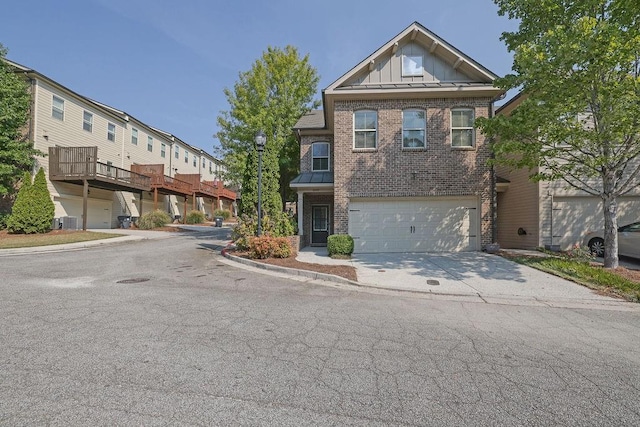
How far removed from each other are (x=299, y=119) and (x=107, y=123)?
16.0 metres

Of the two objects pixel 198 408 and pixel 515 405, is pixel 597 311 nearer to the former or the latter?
pixel 515 405

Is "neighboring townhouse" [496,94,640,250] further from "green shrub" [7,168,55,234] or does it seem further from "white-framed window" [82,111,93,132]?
"white-framed window" [82,111,93,132]

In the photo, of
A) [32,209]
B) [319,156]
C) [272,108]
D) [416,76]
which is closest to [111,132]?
[32,209]

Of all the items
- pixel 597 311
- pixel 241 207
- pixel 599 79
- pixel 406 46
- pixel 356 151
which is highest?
pixel 406 46

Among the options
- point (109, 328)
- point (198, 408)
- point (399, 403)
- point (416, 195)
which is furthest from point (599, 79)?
point (109, 328)

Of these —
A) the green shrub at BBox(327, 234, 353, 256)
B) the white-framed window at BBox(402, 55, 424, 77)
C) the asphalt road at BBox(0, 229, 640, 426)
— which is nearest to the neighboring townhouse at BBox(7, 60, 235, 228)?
the green shrub at BBox(327, 234, 353, 256)

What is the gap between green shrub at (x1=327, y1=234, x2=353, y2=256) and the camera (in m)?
11.1

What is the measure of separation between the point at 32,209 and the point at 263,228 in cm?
1319

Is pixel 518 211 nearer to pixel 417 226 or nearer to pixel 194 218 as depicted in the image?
pixel 417 226

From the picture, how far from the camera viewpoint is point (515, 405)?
2.64 m

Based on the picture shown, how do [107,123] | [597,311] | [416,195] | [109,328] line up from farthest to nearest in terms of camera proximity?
[107,123], [416,195], [597,311], [109,328]

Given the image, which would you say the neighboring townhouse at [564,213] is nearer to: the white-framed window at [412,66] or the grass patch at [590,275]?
the grass patch at [590,275]

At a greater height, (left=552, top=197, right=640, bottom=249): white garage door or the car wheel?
(left=552, top=197, right=640, bottom=249): white garage door

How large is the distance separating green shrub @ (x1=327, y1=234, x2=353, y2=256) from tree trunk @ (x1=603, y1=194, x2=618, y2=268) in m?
7.43
